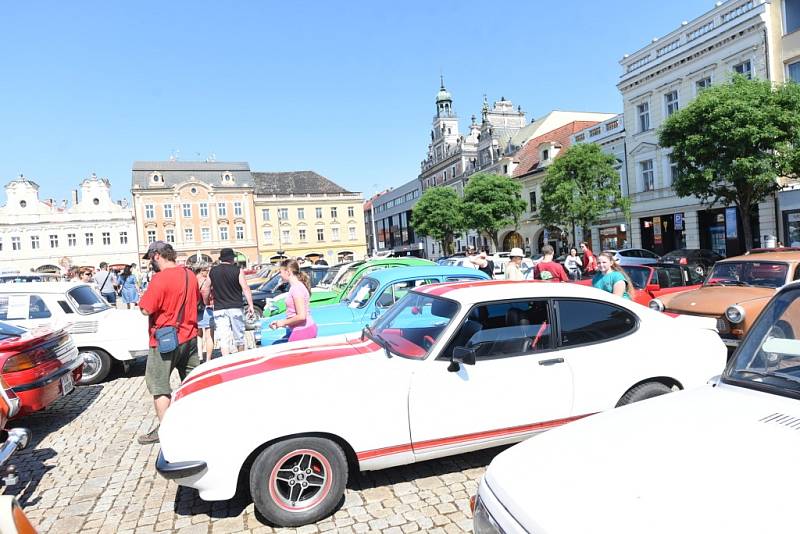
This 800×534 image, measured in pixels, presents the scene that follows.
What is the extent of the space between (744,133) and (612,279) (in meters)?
14.7

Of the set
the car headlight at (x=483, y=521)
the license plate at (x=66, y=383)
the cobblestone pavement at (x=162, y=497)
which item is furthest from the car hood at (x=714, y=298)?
the license plate at (x=66, y=383)

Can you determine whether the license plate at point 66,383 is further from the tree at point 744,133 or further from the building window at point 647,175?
the building window at point 647,175

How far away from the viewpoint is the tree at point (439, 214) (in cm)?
4744

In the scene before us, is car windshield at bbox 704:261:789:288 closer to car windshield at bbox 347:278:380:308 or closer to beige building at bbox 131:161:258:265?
car windshield at bbox 347:278:380:308

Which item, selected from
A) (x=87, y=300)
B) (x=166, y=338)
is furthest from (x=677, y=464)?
(x=87, y=300)

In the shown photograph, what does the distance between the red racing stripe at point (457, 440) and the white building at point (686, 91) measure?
22.8 m

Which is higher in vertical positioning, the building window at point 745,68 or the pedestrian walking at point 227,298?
the building window at point 745,68

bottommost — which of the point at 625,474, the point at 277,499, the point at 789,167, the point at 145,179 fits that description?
the point at 277,499

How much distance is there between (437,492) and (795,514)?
2682mm

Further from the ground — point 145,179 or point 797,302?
point 145,179

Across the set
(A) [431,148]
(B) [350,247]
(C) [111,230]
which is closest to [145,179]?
(C) [111,230]

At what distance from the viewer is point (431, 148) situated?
238 ft

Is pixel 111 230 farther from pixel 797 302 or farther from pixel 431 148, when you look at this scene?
pixel 797 302

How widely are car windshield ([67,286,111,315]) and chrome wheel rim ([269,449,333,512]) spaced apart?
6.51 m
